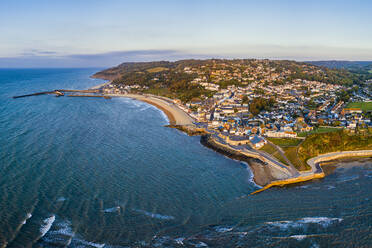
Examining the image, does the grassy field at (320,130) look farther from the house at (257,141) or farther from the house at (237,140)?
the house at (237,140)

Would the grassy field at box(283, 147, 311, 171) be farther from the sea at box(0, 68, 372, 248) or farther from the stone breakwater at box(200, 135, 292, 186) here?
the sea at box(0, 68, 372, 248)

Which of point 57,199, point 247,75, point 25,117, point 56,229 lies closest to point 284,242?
point 56,229

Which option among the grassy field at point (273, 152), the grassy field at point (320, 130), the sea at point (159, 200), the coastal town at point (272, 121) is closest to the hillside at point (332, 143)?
the coastal town at point (272, 121)

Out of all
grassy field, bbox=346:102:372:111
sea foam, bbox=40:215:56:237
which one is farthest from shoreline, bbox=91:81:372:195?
grassy field, bbox=346:102:372:111

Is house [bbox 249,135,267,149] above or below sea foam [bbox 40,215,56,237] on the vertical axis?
above

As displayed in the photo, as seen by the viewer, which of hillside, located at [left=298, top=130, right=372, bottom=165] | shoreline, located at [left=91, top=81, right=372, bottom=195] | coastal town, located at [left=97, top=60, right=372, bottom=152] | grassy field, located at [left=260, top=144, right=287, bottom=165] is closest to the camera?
shoreline, located at [left=91, top=81, right=372, bottom=195]

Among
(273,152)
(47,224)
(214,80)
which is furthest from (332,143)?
(214,80)

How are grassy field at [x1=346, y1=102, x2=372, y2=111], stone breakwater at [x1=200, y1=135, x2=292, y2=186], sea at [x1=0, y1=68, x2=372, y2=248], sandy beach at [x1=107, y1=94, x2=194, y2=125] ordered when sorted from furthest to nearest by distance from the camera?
grassy field at [x1=346, y1=102, x2=372, y2=111], sandy beach at [x1=107, y1=94, x2=194, y2=125], stone breakwater at [x1=200, y1=135, x2=292, y2=186], sea at [x1=0, y1=68, x2=372, y2=248]

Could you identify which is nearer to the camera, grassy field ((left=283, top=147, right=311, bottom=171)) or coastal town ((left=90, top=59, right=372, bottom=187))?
grassy field ((left=283, top=147, right=311, bottom=171))

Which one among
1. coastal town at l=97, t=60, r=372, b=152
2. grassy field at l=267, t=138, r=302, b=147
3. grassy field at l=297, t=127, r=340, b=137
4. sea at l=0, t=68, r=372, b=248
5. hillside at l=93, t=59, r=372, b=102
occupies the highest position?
hillside at l=93, t=59, r=372, b=102
